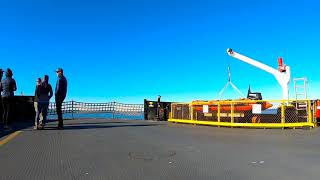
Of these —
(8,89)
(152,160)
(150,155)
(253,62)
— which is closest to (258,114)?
(8,89)

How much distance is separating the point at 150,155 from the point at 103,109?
24.4 metres

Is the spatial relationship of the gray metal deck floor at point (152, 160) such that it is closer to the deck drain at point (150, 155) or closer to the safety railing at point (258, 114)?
the deck drain at point (150, 155)

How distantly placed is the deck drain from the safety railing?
31.3 feet

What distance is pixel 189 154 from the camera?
7.86 m

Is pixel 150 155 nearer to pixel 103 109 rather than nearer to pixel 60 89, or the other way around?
pixel 60 89

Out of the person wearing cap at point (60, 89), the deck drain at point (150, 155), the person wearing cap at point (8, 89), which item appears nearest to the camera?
the deck drain at point (150, 155)

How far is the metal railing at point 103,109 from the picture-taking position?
28.8 m

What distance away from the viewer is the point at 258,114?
Result: 17438mm

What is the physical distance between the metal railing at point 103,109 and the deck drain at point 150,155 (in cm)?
2107

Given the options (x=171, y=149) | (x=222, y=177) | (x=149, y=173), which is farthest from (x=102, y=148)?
(x=222, y=177)

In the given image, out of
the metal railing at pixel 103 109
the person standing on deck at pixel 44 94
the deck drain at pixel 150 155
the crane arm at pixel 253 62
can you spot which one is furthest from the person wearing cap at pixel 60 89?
the crane arm at pixel 253 62

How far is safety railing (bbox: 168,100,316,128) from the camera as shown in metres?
16.5

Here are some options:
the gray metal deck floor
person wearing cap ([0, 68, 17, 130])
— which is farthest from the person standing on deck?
the gray metal deck floor

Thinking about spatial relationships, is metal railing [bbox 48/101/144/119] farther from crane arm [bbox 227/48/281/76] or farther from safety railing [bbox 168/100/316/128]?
safety railing [bbox 168/100/316/128]
